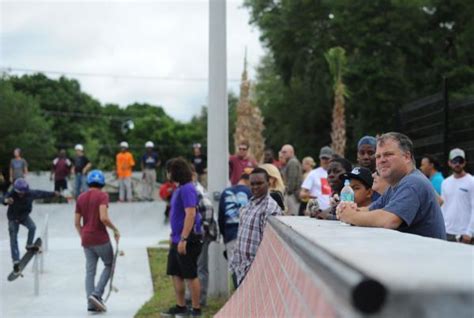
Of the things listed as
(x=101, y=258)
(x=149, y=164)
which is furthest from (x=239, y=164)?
(x=149, y=164)

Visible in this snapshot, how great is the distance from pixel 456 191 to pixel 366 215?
6036 mm

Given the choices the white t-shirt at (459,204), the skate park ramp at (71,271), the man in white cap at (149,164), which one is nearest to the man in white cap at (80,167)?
the skate park ramp at (71,271)

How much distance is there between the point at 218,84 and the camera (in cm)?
1066

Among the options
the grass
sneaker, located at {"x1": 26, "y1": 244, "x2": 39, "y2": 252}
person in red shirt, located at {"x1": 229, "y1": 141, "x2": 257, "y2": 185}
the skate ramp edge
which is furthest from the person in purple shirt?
the skate ramp edge

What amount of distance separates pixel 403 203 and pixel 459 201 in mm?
5975

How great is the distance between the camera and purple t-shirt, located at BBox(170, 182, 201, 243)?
29.2ft

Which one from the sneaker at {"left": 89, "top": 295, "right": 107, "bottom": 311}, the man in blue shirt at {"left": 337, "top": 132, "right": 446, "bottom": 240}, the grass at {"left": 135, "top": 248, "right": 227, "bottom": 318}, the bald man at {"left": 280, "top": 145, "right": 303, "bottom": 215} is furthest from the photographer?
the bald man at {"left": 280, "top": 145, "right": 303, "bottom": 215}

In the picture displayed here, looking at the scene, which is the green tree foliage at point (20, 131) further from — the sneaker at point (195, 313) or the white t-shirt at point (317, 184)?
the sneaker at point (195, 313)

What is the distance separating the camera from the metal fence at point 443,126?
35.6ft

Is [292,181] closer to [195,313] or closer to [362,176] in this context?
[195,313]

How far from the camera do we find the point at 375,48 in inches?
1361

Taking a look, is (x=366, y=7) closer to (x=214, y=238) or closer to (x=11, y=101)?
(x=11, y=101)

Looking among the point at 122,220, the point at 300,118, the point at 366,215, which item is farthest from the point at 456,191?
the point at 300,118

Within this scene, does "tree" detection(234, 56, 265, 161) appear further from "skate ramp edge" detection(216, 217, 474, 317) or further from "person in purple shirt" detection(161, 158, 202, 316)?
"skate ramp edge" detection(216, 217, 474, 317)
